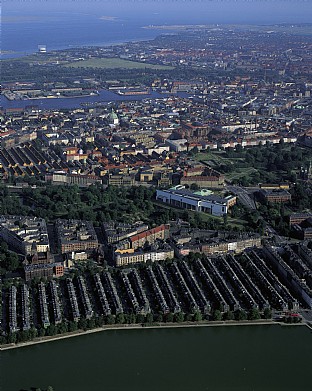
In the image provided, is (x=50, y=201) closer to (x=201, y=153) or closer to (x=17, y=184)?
(x=17, y=184)

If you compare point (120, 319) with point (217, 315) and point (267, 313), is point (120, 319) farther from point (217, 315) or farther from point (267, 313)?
point (267, 313)

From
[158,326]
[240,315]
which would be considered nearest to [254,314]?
[240,315]

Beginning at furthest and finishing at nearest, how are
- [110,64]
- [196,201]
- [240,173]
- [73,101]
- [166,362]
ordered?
[110,64], [73,101], [240,173], [196,201], [166,362]

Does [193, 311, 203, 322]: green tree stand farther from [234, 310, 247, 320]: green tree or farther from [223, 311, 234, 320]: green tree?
[234, 310, 247, 320]: green tree

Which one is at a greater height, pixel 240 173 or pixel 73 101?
pixel 73 101

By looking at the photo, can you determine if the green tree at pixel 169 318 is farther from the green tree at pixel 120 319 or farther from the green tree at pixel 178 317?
the green tree at pixel 120 319

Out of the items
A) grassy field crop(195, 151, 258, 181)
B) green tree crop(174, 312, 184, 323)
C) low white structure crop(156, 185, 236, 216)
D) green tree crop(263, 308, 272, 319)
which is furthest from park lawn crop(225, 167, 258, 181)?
green tree crop(174, 312, 184, 323)

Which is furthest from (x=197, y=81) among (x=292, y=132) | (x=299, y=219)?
(x=299, y=219)
